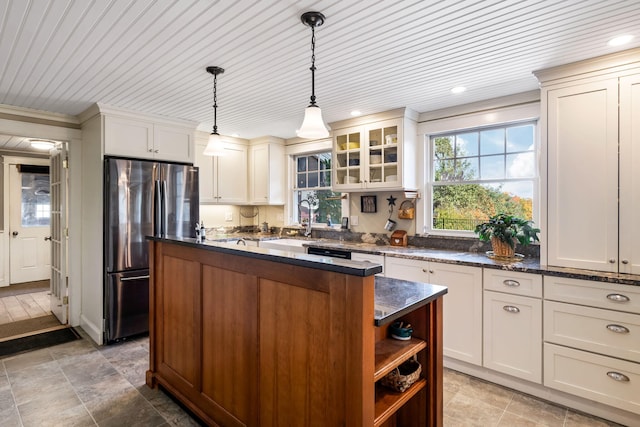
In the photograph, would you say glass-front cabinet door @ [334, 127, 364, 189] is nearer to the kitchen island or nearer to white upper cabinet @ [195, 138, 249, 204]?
white upper cabinet @ [195, 138, 249, 204]

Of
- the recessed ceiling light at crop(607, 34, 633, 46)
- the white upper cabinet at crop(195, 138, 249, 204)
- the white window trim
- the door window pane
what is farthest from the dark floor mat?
the recessed ceiling light at crop(607, 34, 633, 46)

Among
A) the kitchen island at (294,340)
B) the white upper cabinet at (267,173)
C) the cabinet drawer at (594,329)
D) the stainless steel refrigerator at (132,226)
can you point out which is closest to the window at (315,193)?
the white upper cabinet at (267,173)

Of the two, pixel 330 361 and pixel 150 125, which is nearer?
pixel 330 361

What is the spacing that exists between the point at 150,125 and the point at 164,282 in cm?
203

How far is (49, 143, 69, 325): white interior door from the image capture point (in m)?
3.91

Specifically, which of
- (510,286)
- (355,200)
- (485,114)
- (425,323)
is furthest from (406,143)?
(425,323)

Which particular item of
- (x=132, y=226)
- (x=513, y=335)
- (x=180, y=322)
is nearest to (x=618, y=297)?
(x=513, y=335)

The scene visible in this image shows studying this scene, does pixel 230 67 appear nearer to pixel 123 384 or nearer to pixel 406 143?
pixel 406 143

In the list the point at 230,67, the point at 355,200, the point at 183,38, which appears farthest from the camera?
the point at 355,200

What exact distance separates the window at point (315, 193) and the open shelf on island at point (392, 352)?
3.00m

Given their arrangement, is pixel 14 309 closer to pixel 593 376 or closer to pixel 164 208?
pixel 164 208

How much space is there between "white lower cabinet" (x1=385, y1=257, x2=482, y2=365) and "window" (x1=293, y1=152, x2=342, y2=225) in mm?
1885

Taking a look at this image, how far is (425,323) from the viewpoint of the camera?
5.54 feet

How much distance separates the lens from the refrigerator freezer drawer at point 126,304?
3424 mm
